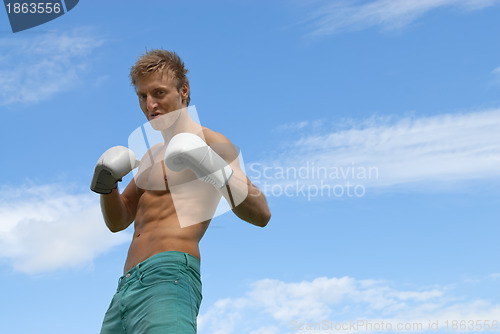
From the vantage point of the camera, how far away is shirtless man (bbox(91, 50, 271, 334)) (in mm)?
3213

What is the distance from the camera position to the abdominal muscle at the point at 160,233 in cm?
338

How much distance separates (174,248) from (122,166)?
77 centimetres

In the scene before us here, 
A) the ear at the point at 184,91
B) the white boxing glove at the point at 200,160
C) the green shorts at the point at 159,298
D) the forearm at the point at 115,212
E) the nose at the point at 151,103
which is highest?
the ear at the point at 184,91

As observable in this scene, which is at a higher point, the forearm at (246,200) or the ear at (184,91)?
the ear at (184,91)

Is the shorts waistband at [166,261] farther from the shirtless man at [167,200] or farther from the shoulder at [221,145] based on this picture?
the shoulder at [221,145]

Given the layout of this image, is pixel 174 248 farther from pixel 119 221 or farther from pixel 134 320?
pixel 119 221

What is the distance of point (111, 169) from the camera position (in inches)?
147

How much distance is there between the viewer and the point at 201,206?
3.55 metres

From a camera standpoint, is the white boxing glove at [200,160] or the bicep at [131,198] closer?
the white boxing glove at [200,160]

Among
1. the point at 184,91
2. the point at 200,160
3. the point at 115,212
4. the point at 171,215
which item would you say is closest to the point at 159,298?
the point at 171,215

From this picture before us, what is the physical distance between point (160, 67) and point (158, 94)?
0.67ft

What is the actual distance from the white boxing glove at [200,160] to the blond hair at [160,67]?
71cm

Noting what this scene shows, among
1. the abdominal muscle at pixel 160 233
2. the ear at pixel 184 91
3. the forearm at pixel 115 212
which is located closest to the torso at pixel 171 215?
the abdominal muscle at pixel 160 233

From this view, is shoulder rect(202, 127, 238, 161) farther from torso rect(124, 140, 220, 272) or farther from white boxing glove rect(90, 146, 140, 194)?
white boxing glove rect(90, 146, 140, 194)
